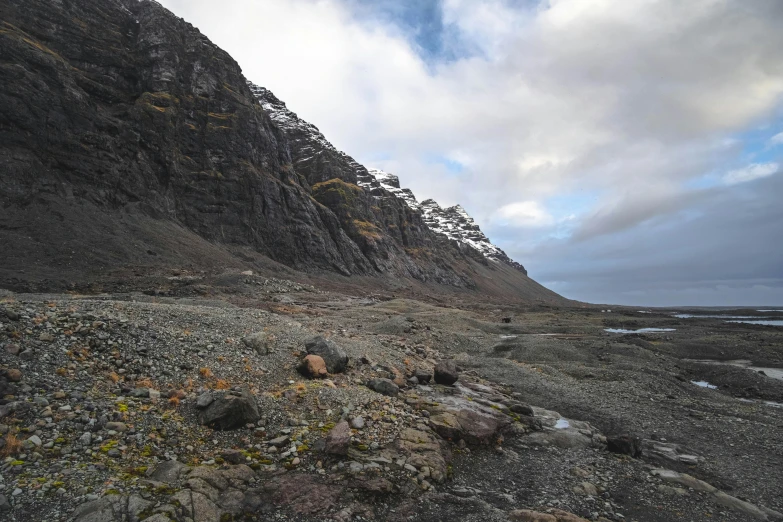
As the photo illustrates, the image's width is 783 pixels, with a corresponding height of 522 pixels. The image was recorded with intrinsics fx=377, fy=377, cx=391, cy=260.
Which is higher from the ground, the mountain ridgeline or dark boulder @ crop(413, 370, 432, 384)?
the mountain ridgeline

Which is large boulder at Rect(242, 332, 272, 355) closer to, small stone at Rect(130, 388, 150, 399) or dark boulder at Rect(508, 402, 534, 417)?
small stone at Rect(130, 388, 150, 399)

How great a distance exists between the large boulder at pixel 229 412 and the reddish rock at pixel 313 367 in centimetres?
472

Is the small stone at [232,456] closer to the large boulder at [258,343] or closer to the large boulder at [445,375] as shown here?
the large boulder at [258,343]

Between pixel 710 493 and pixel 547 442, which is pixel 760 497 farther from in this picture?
pixel 547 442

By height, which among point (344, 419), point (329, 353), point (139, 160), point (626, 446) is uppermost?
point (139, 160)

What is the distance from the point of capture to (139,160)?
8644cm

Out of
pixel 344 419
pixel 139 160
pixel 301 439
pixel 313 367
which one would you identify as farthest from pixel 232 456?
pixel 139 160

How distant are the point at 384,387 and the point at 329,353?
129 inches

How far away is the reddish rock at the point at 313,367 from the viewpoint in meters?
16.5

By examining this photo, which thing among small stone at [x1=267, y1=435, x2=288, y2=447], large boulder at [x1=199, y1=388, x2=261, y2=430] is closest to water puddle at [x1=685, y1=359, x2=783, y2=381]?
small stone at [x1=267, y1=435, x2=288, y2=447]

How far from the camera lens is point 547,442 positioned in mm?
14922

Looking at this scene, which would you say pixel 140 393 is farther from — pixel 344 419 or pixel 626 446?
pixel 626 446

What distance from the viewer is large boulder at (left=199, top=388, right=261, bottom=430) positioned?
11141mm

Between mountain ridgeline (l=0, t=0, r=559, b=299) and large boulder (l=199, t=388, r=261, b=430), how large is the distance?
1981 inches
